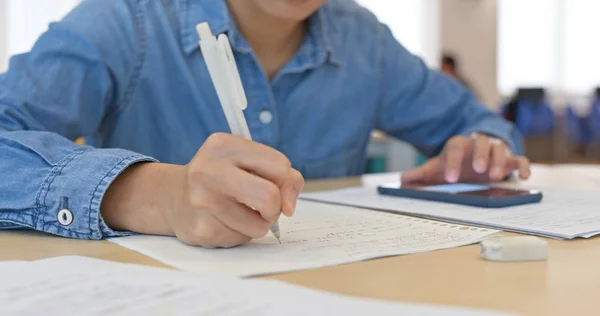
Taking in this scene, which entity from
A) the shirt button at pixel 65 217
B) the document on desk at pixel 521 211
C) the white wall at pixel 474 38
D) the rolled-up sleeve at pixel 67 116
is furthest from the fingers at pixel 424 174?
the white wall at pixel 474 38

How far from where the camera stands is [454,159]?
95 centimetres

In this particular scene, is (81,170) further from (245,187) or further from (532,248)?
(532,248)

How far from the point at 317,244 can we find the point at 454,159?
46cm

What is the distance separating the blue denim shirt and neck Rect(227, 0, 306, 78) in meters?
0.02

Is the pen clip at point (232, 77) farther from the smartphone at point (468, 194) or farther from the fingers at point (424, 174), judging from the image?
the fingers at point (424, 174)

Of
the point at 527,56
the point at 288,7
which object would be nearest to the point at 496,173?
the point at 288,7

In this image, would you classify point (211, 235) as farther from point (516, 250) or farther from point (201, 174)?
point (516, 250)

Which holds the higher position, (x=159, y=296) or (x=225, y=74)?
(x=225, y=74)

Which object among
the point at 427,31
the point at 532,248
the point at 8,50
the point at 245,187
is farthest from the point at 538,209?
the point at 427,31

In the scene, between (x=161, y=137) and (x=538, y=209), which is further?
(x=161, y=137)

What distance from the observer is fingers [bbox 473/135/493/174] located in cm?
95

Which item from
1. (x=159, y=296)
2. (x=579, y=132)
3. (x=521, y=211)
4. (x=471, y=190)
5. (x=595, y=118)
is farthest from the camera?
(x=579, y=132)

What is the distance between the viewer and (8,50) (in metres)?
2.89

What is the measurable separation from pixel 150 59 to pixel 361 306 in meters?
0.70
